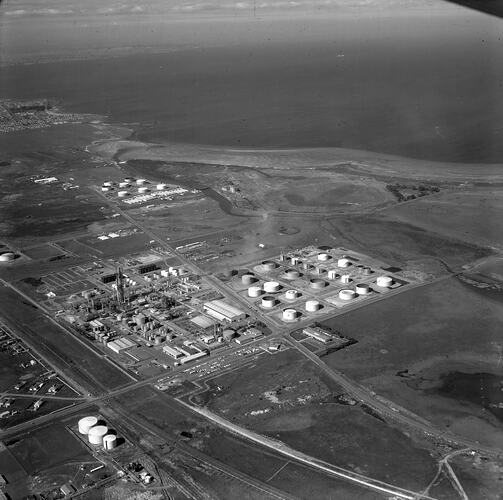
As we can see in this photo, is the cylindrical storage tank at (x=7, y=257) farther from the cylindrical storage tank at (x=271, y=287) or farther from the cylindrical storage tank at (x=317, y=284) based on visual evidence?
the cylindrical storage tank at (x=317, y=284)

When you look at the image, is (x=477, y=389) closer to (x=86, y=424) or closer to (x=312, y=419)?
(x=312, y=419)

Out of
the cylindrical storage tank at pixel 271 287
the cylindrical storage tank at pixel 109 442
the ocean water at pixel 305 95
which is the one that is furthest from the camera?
the ocean water at pixel 305 95

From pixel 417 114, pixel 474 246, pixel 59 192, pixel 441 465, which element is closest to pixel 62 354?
pixel 441 465

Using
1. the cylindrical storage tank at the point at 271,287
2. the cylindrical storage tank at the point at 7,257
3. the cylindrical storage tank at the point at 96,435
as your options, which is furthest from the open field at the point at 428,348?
the cylindrical storage tank at the point at 7,257

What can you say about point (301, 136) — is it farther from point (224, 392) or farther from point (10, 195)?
point (224, 392)

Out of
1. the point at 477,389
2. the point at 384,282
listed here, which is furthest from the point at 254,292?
the point at 477,389

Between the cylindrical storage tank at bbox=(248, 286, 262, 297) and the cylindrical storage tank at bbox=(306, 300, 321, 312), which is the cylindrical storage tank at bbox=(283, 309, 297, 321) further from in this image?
the cylindrical storage tank at bbox=(248, 286, 262, 297)
